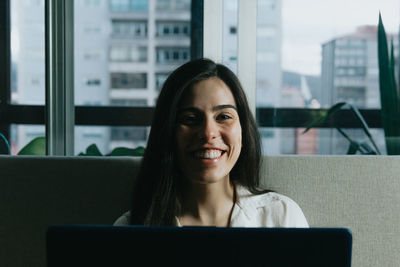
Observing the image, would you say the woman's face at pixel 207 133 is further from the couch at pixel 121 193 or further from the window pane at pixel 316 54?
the window pane at pixel 316 54

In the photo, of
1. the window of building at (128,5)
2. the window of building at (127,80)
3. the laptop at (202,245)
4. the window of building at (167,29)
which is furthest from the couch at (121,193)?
the window of building at (128,5)

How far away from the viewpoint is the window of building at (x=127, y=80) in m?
4.04

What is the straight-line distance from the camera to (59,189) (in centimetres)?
124

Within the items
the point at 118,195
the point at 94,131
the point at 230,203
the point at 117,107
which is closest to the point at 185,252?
the point at 230,203

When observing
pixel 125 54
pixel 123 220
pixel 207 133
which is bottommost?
pixel 123 220

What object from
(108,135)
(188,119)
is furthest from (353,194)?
(108,135)

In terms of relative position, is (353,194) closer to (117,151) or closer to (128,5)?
(117,151)

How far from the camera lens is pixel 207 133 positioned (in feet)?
3.29

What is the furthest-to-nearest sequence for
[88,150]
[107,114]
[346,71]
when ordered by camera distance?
[346,71]
[107,114]
[88,150]

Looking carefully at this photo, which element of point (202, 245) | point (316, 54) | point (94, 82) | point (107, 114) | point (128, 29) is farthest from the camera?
point (128, 29)

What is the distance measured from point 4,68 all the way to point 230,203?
2120 millimetres

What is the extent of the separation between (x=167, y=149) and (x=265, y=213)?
1.13ft

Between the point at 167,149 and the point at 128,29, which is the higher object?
the point at 128,29

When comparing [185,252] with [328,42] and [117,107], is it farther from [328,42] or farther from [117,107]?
[328,42]
